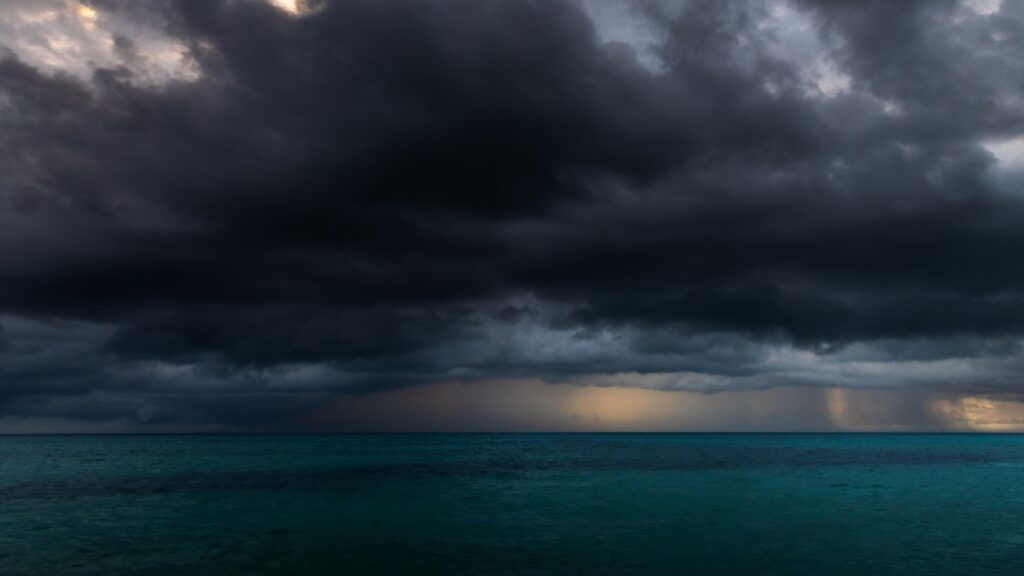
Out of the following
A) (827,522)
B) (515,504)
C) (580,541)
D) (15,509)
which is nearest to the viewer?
(580,541)

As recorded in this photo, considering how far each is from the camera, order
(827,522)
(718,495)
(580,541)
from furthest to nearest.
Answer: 1. (718,495)
2. (827,522)
3. (580,541)

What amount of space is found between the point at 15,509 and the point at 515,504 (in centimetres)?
3820

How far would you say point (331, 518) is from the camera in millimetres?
45250

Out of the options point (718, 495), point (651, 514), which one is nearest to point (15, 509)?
point (651, 514)

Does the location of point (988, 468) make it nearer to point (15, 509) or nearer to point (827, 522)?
point (827, 522)

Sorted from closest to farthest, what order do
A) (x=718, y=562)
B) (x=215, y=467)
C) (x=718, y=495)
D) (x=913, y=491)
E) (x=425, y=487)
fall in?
(x=718, y=562)
(x=718, y=495)
(x=913, y=491)
(x=425, y=487)
(x=215, y=467)

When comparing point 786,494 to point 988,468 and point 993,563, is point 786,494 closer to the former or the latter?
point 993,563

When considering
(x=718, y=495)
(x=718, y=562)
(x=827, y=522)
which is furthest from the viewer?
(x=718, y=495)

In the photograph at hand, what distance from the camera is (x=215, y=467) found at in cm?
9912

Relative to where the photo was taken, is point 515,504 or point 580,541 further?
point 515,504

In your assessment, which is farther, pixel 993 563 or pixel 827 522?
pixel 827 522

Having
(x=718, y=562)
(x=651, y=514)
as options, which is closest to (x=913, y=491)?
(x=651, y=514)

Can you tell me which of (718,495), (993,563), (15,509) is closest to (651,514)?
(718,495)

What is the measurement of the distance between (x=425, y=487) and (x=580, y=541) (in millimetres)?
35787
